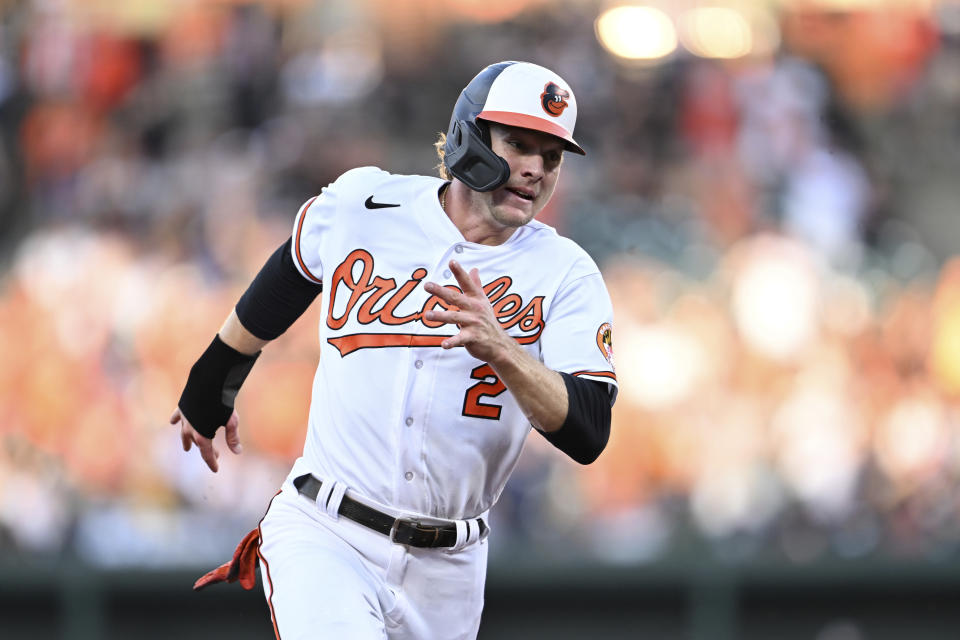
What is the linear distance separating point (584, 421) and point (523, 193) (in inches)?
25.3

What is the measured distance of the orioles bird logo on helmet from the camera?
352 cm

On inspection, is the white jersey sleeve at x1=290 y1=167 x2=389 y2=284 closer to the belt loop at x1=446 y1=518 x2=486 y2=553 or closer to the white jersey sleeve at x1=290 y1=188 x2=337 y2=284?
the white jersey sleeve at x1=290 y1=188 x2=337 y2=284

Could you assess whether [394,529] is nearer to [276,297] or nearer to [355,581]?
[355,581]

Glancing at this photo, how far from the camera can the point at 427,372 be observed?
3527mm

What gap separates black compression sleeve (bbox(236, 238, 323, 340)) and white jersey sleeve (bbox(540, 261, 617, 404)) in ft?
2.41

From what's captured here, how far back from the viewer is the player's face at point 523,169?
3535 mm

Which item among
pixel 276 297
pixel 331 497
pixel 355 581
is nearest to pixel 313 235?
pixel 276 297

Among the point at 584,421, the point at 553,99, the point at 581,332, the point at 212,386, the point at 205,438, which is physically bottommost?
the point at 205,438

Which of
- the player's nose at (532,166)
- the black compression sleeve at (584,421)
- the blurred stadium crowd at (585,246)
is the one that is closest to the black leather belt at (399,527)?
the black compression sleeve at (584,421)

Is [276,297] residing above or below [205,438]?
above

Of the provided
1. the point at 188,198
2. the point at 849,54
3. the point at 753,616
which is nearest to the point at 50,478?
the point at 188,198

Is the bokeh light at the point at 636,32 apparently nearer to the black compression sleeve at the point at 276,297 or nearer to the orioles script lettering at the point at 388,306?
the black compression sleeve at the point at 276,297

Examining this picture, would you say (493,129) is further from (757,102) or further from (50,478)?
(757,102)

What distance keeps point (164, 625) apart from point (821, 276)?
423cm
